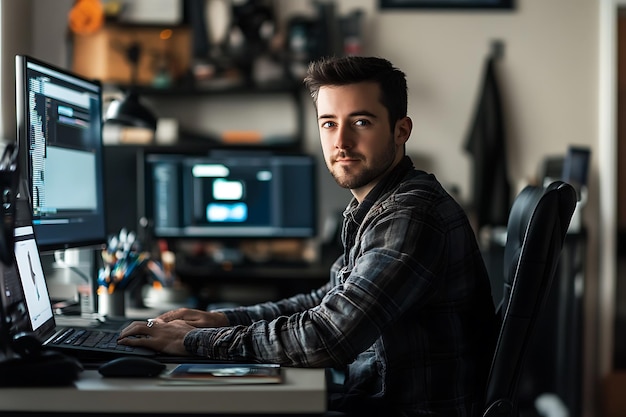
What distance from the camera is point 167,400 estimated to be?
3.88ft

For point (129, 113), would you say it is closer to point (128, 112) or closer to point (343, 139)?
point (128, 112)

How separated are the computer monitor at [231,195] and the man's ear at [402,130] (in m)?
1.88

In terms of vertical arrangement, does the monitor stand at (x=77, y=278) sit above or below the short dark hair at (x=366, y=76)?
below

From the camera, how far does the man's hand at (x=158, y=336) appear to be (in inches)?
56.2

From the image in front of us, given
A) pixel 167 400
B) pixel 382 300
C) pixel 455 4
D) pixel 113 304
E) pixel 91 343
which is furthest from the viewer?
pixel 455 4

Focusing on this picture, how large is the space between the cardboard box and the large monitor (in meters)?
1.82

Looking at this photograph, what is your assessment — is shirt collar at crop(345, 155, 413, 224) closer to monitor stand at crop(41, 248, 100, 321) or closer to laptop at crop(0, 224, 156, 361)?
laptop at crop(0, 224, 156, 361)

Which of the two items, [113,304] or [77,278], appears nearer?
[113,304]

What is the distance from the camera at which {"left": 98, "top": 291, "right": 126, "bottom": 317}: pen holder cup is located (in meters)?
2.02

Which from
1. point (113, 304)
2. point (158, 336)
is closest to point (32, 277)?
point (158, 336)

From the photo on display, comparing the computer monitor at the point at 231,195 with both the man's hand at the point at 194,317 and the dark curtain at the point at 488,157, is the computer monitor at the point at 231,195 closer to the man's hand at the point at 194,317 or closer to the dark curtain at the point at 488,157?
the dark curtain at the point at 488,157

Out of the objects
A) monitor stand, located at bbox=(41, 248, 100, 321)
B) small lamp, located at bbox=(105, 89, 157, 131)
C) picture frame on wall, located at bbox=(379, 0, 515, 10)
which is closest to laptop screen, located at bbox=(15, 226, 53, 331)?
monitor stand, located at bbox=(41, 248, 100, 321)

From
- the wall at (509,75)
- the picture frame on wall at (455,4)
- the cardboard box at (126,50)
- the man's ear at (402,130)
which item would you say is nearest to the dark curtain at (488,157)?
the wall at (509,75)

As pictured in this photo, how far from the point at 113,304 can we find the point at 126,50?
2.08 metres
